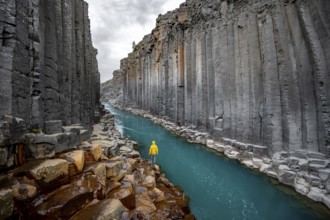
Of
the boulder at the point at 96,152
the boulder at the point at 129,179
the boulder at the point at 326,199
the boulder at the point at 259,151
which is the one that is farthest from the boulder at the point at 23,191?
the boulder at the point at 259,151

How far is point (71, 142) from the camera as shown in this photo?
683 centimetres

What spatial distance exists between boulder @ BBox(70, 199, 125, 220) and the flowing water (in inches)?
152

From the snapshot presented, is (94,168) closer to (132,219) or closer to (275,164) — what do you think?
(132,219)

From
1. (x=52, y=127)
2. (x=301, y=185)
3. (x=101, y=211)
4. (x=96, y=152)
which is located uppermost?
(x=52, y=127)

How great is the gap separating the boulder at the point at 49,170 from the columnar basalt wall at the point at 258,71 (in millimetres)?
10529

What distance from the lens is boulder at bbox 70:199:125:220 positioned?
14.5 feet

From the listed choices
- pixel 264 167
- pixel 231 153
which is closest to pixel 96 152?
pixel 264 167

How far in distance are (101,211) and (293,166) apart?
30.4ft

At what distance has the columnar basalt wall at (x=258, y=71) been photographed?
8906 millimetres

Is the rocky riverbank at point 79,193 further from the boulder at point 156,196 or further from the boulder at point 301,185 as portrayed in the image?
the boulder at point 301,185

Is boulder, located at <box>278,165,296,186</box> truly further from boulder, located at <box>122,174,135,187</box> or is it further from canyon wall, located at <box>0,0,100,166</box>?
canyon wall, located at <box>0,0,100,166</box>

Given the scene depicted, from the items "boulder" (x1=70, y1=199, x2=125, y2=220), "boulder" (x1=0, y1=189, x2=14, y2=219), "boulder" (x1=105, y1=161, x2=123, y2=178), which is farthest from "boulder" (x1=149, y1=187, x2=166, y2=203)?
"boulder" (x1=0, y1=189, x2=14, y2=219)

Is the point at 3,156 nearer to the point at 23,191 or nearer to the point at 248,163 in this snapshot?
the point at 23,191

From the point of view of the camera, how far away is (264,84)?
1159cm
